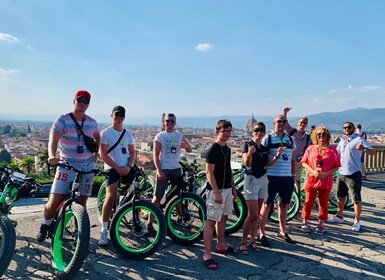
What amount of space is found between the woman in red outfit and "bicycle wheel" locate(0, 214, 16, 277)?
12.7 ft

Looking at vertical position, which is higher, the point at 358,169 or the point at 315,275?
the point at 358,169

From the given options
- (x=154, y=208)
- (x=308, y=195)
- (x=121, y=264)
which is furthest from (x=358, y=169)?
(x=121, y=264)

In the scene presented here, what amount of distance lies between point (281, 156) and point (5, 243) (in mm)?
3307

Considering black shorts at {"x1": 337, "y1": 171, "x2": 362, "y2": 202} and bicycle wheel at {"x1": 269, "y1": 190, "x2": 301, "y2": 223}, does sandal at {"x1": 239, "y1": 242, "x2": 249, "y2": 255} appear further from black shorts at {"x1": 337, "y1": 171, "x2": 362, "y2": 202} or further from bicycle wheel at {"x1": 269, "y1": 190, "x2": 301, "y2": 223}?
black shorts at {"x1": 337, "y1": 171, "x2": 362, "y2": 202}

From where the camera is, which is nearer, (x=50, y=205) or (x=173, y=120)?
(x=50, y=205)

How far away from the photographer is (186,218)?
4.14 m

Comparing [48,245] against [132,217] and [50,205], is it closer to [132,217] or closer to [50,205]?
[50,205]

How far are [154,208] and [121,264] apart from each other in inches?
27.6

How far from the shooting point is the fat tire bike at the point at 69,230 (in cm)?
280

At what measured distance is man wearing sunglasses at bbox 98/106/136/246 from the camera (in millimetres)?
3641

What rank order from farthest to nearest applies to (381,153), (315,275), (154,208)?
(381,153)
(154,208)
(315,275)

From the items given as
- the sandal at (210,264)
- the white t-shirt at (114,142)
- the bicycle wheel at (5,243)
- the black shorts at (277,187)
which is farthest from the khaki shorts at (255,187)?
the bicycle wheel at (5,243)

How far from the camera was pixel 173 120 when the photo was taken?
4.23 metres

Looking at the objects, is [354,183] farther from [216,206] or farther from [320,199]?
[216,206]
